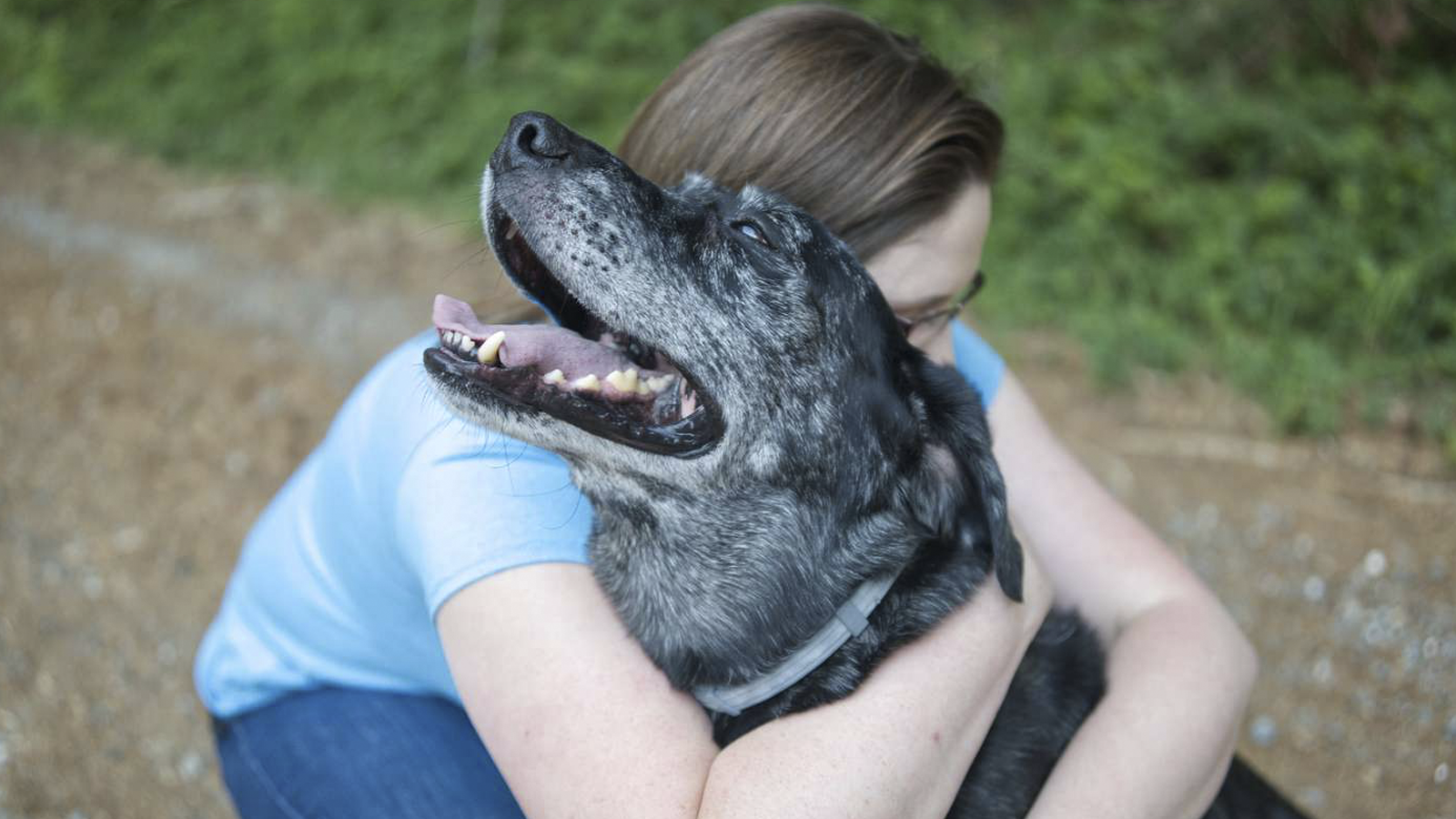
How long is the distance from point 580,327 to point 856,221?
68 centimetres

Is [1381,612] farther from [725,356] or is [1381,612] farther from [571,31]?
[571,31]

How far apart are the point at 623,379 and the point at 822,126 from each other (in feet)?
2.58

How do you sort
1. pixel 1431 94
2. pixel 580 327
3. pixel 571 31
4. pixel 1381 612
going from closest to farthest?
pixel 580 327, pixel 1381 612, pixel 1431 94, pixel 571 31

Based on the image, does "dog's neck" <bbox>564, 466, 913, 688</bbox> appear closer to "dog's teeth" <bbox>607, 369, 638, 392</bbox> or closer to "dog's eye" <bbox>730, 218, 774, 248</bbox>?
"dog's teeth" <bbox>607, 369, 638, 392</bbox>

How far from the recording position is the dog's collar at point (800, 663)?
244 cm

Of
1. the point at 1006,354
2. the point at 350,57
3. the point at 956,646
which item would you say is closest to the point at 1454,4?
the point at 1006,354

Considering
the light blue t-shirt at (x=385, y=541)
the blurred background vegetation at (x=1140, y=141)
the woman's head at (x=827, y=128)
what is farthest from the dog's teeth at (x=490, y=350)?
the blurred background vegetation at (x=1140, y=141)

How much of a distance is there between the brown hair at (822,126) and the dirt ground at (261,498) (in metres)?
0.62

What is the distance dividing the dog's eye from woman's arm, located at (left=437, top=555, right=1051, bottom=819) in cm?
80

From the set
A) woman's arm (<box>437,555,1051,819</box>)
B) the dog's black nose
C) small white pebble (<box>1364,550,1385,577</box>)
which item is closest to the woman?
woman's arm (<box>437,555,1051,819</box>)

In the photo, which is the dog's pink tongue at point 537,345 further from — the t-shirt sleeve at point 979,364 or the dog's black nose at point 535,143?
the t-shirt sleeve at point 979,364

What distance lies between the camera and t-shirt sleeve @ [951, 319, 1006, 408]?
10.4 feet

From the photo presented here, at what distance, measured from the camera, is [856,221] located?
2.71 metres

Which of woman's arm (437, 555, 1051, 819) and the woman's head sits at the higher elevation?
the woman's head
